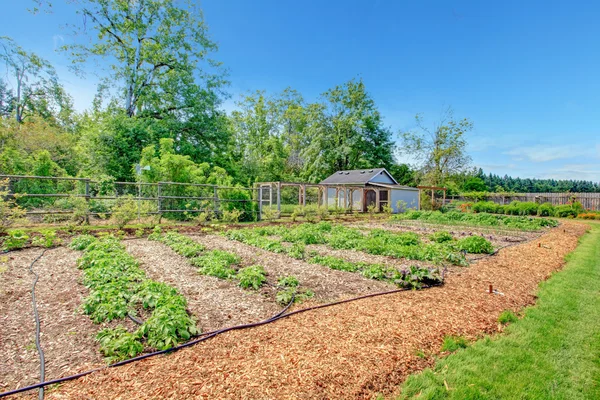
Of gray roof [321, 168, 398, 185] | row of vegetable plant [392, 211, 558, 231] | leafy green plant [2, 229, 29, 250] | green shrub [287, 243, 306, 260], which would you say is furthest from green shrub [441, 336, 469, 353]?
gray roof [321, 168, 398, 185]

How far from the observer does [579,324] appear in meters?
3.38

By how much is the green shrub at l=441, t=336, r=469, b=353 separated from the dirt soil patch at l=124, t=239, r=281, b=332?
1900 millimetres

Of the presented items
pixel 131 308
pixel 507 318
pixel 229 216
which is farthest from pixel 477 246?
pixel 229 216

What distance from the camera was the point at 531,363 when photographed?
2580 millimetres

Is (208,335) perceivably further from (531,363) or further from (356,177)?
(356,177)

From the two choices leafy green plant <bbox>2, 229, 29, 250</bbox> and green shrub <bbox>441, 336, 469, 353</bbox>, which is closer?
green shrub <bbox>441, 336, 469, 353</bbox>

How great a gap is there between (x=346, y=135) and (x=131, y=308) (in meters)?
30.8

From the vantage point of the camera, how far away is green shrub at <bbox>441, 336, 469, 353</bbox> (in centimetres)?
280

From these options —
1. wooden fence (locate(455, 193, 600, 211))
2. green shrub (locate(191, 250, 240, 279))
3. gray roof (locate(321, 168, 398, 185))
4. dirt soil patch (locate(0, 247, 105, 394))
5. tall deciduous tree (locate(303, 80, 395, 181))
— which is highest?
tall deciduous tree (locate(303, 80, 395, 181))

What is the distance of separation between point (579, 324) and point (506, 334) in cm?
106

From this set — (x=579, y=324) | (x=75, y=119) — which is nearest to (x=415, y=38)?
(x=579, y=324)

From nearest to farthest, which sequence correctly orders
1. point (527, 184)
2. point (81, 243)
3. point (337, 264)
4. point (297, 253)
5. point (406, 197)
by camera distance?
1. point (337, 264)
2. point (297, 253)
3. point (81, 243)
4. point (406, 197)
5. point (527, 184)

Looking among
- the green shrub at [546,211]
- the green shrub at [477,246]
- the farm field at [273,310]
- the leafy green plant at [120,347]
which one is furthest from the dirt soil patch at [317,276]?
the green shrub at [546,211]

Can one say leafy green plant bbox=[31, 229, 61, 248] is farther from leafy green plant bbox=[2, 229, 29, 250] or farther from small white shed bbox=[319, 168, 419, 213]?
small white shed bbox=[319, 168, 419, 213]
